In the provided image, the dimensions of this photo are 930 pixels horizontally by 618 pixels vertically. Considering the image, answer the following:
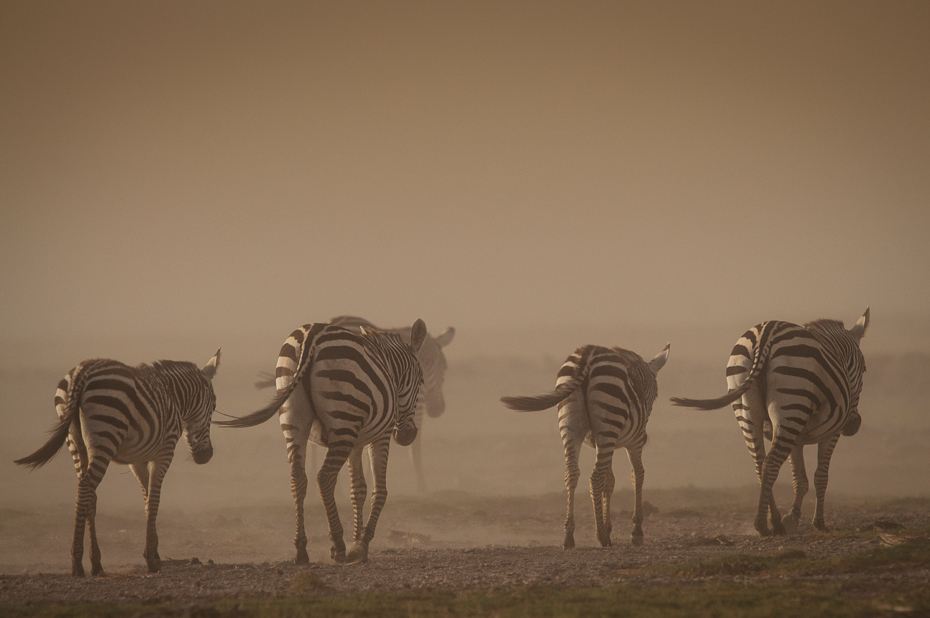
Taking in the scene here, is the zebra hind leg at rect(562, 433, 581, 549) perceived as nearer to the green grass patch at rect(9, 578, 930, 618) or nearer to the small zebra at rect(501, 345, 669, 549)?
the small zebra at rect(501, 345, 669, 549)

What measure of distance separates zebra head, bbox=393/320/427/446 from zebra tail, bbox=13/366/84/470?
196 inches

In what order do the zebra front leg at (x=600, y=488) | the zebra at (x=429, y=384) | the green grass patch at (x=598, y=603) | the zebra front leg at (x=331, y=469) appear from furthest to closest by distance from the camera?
the zebra at (x=429, y=384), the zebra front leg at (x=600, y=488), the zebra front leg at (x=331, y=469), the green grass patch at (x=598, y=603)

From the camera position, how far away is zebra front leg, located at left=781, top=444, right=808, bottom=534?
41.6 feet

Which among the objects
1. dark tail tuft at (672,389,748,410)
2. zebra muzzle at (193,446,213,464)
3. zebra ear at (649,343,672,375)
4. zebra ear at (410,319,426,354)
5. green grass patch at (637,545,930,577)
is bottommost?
green grass patch at (637,545,930,577)

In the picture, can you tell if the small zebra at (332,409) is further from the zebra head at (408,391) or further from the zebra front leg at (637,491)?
the zebra front leg at (637,491)

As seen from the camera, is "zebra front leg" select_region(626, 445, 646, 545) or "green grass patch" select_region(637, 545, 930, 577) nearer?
"green grass patch" select_region(637, 545, 930, 577)

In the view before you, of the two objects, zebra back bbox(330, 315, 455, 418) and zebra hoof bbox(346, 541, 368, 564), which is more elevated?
zebra back bbox(330, 315, 455, 418)

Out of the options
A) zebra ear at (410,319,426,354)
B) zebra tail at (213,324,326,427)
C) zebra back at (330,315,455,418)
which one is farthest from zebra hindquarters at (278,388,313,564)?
zebra back at (330,315,455,418)

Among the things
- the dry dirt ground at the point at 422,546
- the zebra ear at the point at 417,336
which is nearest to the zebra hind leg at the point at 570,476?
the dry dirt ground at the point at 422,546

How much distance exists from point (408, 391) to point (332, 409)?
7.98ft

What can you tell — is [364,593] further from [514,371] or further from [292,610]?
[514,371]

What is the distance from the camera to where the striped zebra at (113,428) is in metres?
9.80

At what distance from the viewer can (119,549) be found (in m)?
14.8

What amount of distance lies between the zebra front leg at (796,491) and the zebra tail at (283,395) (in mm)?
8554
